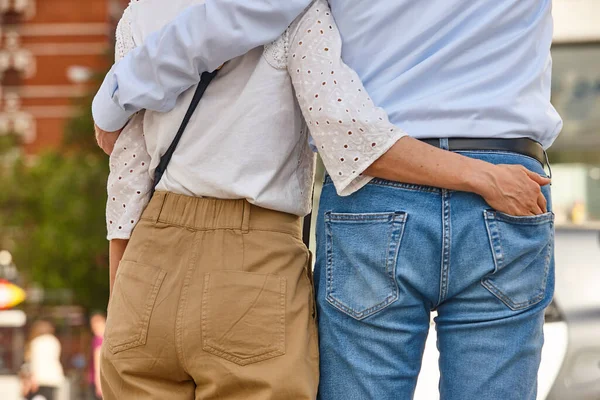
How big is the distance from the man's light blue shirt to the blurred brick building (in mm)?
44611

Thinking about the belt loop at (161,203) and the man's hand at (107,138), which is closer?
the belt loop at (161,203)

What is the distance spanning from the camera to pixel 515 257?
4.81 ft

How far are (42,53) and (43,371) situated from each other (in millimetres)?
39210

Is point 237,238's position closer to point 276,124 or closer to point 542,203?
point 276,124

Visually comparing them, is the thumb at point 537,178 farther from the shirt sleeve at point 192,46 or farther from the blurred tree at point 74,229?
the blurred tree at point 74,229

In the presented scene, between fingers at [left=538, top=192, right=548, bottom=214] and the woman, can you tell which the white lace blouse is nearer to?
the woman

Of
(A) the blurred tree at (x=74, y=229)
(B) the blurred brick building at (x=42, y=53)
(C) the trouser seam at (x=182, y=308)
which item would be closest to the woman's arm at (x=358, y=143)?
(C) the trouser seam at (x=182, y=308)

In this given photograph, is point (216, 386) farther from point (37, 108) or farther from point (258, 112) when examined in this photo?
point (37, 108)

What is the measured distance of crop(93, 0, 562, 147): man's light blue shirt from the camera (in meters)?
1.48

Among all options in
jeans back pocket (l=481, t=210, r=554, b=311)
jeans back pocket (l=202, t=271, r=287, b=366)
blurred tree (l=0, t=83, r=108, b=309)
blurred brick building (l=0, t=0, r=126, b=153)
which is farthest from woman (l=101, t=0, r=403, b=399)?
blurred brick building (l=0, t=0, r=126, b=153)

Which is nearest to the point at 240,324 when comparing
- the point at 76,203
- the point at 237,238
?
the point at 237,238

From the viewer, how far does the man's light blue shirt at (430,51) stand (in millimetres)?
1483

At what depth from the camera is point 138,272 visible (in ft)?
5.31

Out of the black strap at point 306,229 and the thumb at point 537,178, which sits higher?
the thumb at point 537,178
